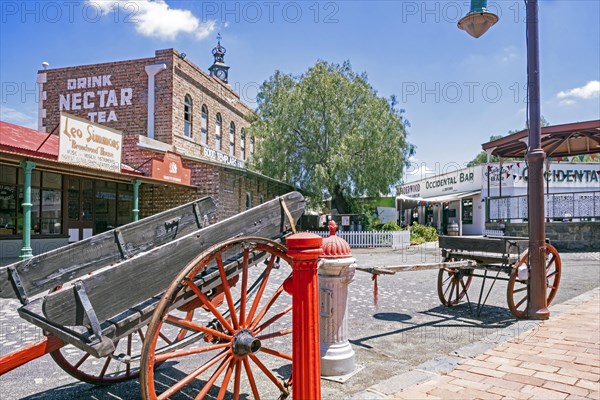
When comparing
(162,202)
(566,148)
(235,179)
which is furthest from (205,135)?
(566,148)

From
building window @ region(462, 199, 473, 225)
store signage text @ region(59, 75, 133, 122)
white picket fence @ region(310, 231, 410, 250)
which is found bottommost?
white picket fence @ region(310, 231, 410, 250)

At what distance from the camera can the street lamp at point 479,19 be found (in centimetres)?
547

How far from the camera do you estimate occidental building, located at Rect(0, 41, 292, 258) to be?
1205 centimetres

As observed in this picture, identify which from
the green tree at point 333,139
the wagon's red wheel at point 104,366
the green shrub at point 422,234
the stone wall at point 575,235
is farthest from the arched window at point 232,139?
the wagon's red wheel at point 104,366

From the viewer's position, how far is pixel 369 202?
2070 cm

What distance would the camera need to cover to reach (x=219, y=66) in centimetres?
3997

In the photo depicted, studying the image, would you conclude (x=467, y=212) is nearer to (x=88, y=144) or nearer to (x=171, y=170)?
(x=171, y=170)

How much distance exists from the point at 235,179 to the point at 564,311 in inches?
567

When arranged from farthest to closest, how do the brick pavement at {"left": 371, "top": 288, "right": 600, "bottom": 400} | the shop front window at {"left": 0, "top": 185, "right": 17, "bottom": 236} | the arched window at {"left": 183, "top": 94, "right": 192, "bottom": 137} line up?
the arched window at {"left": 183, "top": 94, "right": 192, "bottom": 137}, the shop front window at {"left": 0, "top": 185, "right": 17, "bottom": 236}, the brick pavement at {"left": 371, "top": 288, "right": 600, "bottom": 400}

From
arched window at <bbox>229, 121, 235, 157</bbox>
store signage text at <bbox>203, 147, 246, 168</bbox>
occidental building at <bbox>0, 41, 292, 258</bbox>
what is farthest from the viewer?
arched window at <bbox>229, 121, 235, 157</bbox>

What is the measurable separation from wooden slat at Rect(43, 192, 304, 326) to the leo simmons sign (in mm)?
9522

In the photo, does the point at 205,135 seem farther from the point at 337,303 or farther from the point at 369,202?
the point at 337,303

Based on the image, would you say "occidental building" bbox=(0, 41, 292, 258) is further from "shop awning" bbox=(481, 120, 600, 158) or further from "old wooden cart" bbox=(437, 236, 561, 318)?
"shop awning" bbox=(481, 120, 600, 158)

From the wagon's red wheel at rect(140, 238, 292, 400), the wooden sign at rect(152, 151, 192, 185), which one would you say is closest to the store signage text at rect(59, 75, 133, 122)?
the wooden sign at rect(152, 151, 192, 185)
